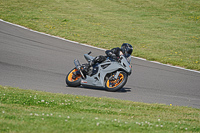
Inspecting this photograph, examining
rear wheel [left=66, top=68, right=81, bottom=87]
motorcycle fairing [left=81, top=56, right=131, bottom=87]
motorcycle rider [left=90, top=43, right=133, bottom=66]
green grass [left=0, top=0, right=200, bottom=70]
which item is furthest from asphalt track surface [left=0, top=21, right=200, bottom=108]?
green grass [left=0, top=0, right=200, bottom=70]

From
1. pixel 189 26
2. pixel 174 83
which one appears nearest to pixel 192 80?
pixel 174 83

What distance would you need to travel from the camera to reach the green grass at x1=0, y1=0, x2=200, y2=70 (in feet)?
58.7

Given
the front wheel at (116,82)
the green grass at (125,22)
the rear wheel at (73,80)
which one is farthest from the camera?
the green grass at (125,22)

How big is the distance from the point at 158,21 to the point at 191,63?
1307 centimetres

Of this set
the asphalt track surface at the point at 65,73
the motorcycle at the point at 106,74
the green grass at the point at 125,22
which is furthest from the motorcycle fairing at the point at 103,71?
the green grass at the point at 125,22

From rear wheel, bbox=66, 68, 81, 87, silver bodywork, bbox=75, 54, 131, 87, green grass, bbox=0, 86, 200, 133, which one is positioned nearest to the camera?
green grass, bbox=0, 86, 200, 133

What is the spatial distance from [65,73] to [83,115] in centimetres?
569

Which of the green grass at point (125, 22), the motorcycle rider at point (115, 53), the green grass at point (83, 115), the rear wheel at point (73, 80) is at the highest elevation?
the green grass at point (125, 22)

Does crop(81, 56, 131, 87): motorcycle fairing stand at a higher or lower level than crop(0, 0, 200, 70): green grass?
lower

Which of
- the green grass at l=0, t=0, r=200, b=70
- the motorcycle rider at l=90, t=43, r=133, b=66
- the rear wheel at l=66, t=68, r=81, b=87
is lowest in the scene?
the rear wheel at l=66, t=68, r=81, b=87

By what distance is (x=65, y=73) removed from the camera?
466 inches

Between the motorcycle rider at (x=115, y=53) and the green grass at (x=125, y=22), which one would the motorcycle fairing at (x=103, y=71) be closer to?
the motorcycle rider at (x=115, y=53)

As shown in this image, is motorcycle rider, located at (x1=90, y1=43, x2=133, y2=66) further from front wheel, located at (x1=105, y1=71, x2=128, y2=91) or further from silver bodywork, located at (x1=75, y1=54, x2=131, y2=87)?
front wheel, located at (x1=105, y1=71, x2=128, y2=91)

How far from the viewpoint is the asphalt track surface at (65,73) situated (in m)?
9.45
